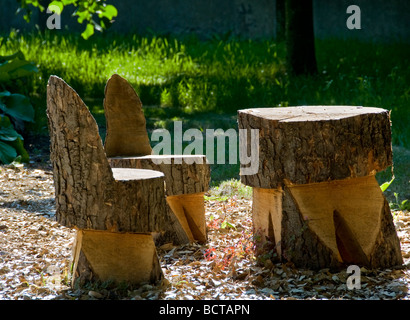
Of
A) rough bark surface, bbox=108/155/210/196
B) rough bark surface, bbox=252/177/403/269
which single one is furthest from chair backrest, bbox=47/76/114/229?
Result: rough bark surface, bbox=252/177/403/269

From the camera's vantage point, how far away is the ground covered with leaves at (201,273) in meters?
3.21

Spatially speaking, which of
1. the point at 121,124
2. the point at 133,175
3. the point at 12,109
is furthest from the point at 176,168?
the point at 12,109

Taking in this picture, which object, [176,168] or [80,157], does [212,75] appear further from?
[80,157]

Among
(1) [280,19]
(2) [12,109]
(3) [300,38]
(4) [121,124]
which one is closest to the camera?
(4) [121,124]

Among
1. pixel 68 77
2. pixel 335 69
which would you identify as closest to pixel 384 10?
pixel 335 69

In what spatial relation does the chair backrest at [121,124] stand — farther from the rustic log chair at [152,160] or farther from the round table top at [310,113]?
the round table top at [310,113]

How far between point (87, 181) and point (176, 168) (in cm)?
101

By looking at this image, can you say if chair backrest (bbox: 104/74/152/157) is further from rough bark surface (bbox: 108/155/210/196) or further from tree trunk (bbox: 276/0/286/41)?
tree trunk (bbox: 276/0/286/41)

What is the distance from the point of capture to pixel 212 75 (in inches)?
356

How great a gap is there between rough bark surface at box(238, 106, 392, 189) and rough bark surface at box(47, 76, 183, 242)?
710mm

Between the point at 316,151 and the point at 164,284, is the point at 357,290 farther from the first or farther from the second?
the point at 164,284

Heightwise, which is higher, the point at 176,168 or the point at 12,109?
the point at 12,109

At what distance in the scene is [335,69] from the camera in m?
9.22

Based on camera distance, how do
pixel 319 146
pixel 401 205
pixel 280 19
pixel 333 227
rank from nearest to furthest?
pixel 319 146
pixel 333 227
pixel 401 205
pixel 280 19
